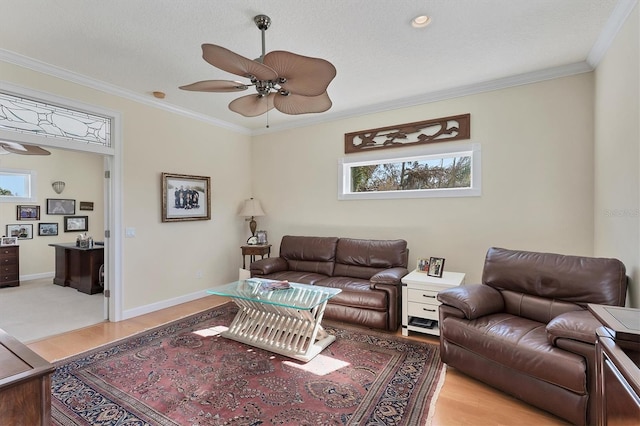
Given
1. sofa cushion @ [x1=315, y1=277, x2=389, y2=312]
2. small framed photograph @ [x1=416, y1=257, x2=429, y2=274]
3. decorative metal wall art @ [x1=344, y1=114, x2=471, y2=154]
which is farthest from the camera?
decorative metal wall art @ [x1=344, y1=114, x2=471, y2=154]

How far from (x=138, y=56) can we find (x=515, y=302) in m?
4.11

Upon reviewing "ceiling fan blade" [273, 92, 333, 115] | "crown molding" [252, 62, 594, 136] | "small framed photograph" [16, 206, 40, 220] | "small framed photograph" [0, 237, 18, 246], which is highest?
"crown molding" [252, 62, 594, 136]

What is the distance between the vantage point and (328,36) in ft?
8.39

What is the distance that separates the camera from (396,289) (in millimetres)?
3264

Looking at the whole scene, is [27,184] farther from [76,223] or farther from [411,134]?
[411,134]

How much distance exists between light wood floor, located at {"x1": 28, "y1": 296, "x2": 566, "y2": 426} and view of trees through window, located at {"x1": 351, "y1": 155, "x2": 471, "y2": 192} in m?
1.92

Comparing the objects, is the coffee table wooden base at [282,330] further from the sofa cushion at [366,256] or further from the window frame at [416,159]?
the window frame at [416,159]

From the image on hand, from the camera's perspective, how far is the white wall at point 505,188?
310 cm

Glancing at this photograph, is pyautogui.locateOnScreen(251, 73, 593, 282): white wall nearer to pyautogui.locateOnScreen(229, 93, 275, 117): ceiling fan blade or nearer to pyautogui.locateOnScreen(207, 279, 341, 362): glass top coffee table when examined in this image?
pyautogui.locateOnScreen(207, 279, 341, 362): glass top coffee table

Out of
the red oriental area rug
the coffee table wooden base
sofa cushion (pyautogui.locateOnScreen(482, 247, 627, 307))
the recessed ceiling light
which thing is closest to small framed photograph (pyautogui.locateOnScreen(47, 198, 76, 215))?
the red oriental area rug

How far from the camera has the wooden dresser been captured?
3.07ft

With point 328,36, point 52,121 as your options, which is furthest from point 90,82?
point 328,36

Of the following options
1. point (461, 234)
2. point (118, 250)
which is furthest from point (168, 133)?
point (461, 234)

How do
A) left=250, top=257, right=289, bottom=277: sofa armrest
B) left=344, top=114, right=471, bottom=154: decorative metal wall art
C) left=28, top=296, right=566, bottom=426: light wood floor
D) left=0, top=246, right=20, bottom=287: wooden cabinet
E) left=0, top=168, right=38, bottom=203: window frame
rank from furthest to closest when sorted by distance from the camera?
left=0, top=168, right=38, bottom=203: window frame < left=0, top=246, right=20, bottom=287: wooden cabinet < left=250, top=257, right=289, bottom=277: sofa armrest < left=344, top=114, right=471, bottom=154: decorative metal wall art < left=28, top=296, right=566, bottom=426: light wood floor
